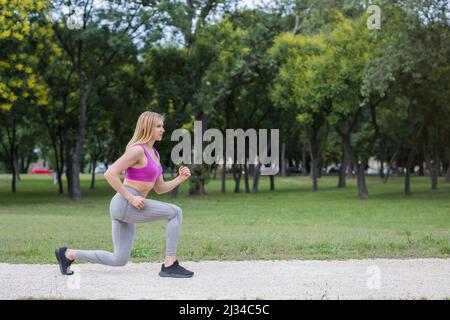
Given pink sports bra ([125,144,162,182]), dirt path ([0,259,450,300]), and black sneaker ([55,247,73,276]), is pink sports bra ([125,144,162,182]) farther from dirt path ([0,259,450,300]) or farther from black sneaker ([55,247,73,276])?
black sneaker ([55,247,73,276])

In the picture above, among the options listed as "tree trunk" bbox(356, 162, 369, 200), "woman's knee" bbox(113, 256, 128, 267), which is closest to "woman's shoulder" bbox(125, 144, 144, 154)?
"woman's knee" bbox(113, 256, 128, 267)

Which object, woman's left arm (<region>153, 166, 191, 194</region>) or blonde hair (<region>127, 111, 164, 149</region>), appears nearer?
blonde hair (<region>127, 111, 164, 149</region>)

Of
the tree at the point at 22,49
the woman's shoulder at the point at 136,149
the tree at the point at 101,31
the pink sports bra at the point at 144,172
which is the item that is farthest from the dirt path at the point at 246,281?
the tree at the point at 101,31

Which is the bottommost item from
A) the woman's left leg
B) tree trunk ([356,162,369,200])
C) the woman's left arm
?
Result: tree trunk ([356,162,369,200])

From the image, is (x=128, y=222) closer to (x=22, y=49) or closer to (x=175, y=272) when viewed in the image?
(x=175, y=272)

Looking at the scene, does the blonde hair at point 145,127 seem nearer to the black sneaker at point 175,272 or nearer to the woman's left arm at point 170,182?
the woman's left arm at point 170,182

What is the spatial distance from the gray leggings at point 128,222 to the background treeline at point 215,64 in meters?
19.5

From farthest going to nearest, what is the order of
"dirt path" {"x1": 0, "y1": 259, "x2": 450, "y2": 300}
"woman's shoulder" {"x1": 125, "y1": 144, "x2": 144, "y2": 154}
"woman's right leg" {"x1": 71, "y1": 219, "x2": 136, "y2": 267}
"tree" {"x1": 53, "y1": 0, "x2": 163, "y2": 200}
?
"tree" {"x1": 53, "y1": 0, "x2": 163, "y2": 200}, "woman's right leg" {"x1": 71, "y1": 219, "x2": 136, "y2": 267}, "woman's shoulder" {"x1": 125, "y1": 144, "x2": 144, "y2": 154}, "dirt path" {"x1": 0, "y1": 259, "x2": 450, "y2": 300}

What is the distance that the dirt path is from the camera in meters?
6.27

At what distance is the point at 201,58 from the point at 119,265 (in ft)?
89.4

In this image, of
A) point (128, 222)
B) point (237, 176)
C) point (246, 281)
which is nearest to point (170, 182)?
point (128, 222)

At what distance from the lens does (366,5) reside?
26.2 meters
